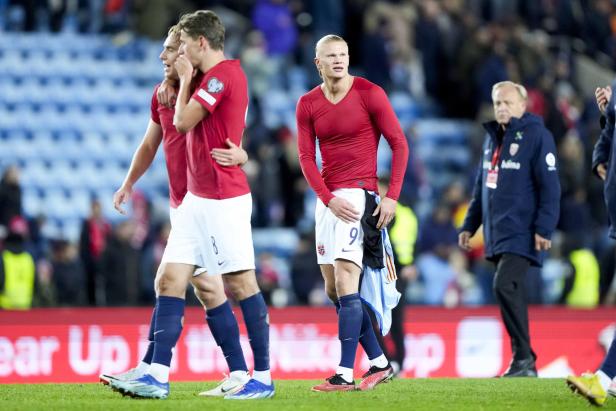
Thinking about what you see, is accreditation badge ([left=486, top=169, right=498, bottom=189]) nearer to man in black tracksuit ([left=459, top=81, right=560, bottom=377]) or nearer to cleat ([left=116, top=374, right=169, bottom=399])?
man in black tracksuit ([left=459, top=81, right=560, bottom=377])

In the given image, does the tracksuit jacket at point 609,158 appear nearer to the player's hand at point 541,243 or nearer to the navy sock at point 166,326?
the player's hand at point 541,243

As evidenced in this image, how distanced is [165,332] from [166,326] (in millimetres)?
35

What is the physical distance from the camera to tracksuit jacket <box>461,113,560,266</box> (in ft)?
32.5

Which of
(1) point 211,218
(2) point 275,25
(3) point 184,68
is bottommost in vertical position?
(1) point 211,218

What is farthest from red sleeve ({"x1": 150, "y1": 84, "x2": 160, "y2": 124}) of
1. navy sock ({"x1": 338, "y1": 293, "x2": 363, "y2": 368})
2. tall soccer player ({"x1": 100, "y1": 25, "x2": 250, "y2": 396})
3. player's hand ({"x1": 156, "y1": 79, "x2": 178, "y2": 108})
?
navy sock ({"x1": 338, "y1": 293, "x2": 363, "y2": 368})

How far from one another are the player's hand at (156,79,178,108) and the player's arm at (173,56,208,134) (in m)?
0.28

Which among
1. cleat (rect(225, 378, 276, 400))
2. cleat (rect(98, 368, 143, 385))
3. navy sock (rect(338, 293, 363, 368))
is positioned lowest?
cleat (rect(225, 378, 276, 400))

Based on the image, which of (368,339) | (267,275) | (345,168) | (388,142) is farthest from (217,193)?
(267,275)

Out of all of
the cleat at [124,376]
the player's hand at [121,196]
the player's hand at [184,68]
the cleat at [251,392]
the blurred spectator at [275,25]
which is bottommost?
the cleat at [251,392]

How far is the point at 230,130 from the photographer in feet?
24.9

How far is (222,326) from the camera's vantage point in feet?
25.7

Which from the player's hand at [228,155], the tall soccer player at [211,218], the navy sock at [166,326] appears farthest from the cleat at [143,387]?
the player's hand at [228,155]

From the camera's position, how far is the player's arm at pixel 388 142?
8148mm

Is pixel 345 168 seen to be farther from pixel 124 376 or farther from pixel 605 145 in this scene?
pixel 124 376
